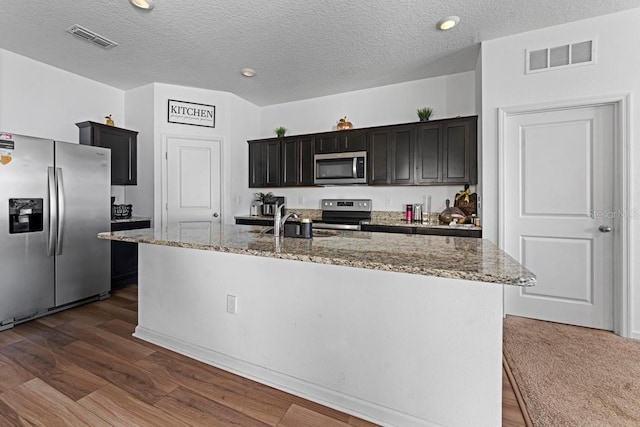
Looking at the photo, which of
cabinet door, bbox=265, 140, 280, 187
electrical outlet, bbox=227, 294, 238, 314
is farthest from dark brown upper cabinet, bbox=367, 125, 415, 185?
electrical outlet, bbox=227, 294, 238, 314

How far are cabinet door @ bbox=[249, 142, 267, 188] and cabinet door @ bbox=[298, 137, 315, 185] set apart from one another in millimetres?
686

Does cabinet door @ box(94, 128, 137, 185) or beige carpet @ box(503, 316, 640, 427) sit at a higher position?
cabinet door @ box(94, 128, 137, 185)

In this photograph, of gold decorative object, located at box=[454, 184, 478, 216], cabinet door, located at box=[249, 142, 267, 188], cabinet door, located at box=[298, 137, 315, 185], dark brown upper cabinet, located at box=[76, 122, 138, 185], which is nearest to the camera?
gold decorative object, located at box=[454, 184, 478, 216]

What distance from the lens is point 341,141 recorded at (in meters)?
4.18

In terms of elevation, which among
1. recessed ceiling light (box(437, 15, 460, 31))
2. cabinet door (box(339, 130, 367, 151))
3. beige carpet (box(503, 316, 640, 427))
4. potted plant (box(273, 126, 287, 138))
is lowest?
beige carpet (box(503, 316, 640, 427))

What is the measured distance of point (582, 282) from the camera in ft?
9.07

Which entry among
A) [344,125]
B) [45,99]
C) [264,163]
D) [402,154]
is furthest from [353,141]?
[45,99]

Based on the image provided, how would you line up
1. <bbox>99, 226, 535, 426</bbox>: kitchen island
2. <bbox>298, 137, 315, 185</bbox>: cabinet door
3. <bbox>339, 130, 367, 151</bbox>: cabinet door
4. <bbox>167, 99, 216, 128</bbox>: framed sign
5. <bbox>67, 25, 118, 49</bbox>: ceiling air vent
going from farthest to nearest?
<bbox>298, 137, 315, 185</bbox>: cabinet door → <bbox>167, 99, 216, 128</bbox>: framed sign → <bbox>339, 130, 367, 151</bbox>: cabinet door → <bbox>67, 25, 118, 49</bbox>: ceiling air vent → <bbox>99, 226, 535, 426</bbox>: kitchen island

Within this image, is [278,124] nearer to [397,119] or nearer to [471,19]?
[397,119]

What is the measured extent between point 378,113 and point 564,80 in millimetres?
2100

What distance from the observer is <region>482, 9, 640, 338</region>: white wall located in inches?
99.2

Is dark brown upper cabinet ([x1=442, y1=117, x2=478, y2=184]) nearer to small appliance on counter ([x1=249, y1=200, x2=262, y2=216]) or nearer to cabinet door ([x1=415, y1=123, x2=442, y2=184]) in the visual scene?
cabinet door ([x1=415, y1=123, x2=442, y2=184])

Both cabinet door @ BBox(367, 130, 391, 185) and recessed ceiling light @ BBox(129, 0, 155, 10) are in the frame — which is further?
cabinet door @ BBox(367, 130, 391, 185)

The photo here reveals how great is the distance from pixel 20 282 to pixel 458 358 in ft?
11.8
